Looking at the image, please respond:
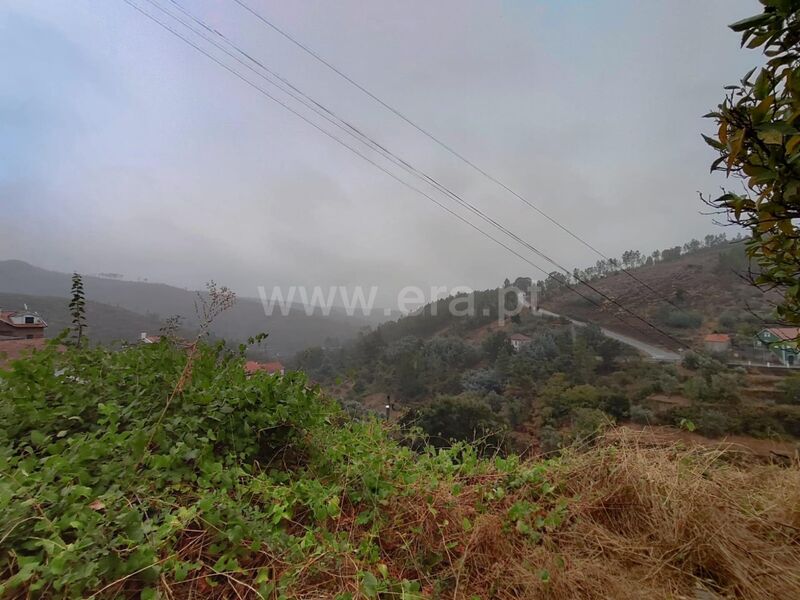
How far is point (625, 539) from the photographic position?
4.56 ft

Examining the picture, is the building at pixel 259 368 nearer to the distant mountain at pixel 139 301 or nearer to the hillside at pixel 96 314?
the distant mountain at pixel 139 301

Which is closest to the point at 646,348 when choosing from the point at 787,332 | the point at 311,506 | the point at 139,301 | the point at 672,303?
the point at 672,303

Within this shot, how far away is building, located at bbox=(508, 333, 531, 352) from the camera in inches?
381

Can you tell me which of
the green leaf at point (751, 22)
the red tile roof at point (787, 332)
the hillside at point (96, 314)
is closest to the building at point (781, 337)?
the red tile roof at point (787, 332)

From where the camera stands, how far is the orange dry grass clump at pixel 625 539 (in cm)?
115

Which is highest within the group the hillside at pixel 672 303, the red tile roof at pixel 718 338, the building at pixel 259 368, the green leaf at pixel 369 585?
the hillside at pixel 672 303

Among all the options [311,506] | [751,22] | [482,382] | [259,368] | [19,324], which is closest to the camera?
[751,22]

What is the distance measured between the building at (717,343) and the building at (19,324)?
9.52m

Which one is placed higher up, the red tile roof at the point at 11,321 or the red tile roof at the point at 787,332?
the red tile roof at the point at 787,332

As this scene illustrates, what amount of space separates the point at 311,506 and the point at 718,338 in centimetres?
801

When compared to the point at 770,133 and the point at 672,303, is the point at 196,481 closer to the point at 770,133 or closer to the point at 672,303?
the point at 770,133

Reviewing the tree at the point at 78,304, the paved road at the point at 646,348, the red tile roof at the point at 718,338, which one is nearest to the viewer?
the tree at the point at 78,304

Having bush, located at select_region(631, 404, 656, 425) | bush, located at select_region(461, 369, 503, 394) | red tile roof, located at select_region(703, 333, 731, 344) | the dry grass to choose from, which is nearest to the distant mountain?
the dry grass

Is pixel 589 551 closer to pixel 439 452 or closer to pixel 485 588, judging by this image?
pixel 485 588
